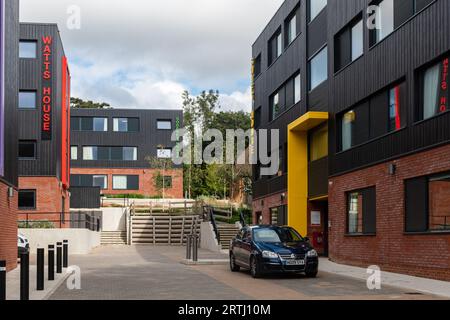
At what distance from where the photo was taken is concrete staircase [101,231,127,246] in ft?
155

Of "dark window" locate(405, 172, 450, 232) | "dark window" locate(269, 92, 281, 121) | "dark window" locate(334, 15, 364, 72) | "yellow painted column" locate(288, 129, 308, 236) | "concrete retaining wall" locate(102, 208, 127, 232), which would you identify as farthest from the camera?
"concrete retaining wall" locate(102, 208, 127, 232)

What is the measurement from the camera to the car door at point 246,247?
21.6 m

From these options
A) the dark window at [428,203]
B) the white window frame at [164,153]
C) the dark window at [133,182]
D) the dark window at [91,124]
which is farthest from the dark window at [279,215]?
the dark window at [91,124]

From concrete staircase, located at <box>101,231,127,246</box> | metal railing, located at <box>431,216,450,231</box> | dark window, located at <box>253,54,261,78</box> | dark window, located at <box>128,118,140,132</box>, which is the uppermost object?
dark window, located at <box>253,54,261,78</box>

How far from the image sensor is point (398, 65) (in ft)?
72.6

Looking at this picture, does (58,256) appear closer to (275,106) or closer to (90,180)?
(275,106)

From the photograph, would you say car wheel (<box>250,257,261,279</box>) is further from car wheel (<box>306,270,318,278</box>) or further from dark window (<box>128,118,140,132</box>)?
dark window (<box>128,118,140,132</box>)

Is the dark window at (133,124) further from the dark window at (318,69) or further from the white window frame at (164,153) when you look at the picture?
the dark window at (318,69)

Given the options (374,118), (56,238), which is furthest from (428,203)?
(56,238)

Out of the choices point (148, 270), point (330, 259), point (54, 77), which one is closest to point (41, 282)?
point (148, 270)

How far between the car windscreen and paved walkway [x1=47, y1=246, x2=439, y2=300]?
1183 mm

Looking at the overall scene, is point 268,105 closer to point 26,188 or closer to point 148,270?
point 26,188

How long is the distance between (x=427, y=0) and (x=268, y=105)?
19998 mm

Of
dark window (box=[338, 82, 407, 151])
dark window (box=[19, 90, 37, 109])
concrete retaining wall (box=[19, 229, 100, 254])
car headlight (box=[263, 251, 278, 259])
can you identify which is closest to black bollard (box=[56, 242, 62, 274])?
car headlight (box=[263, 251, 278, 259])
